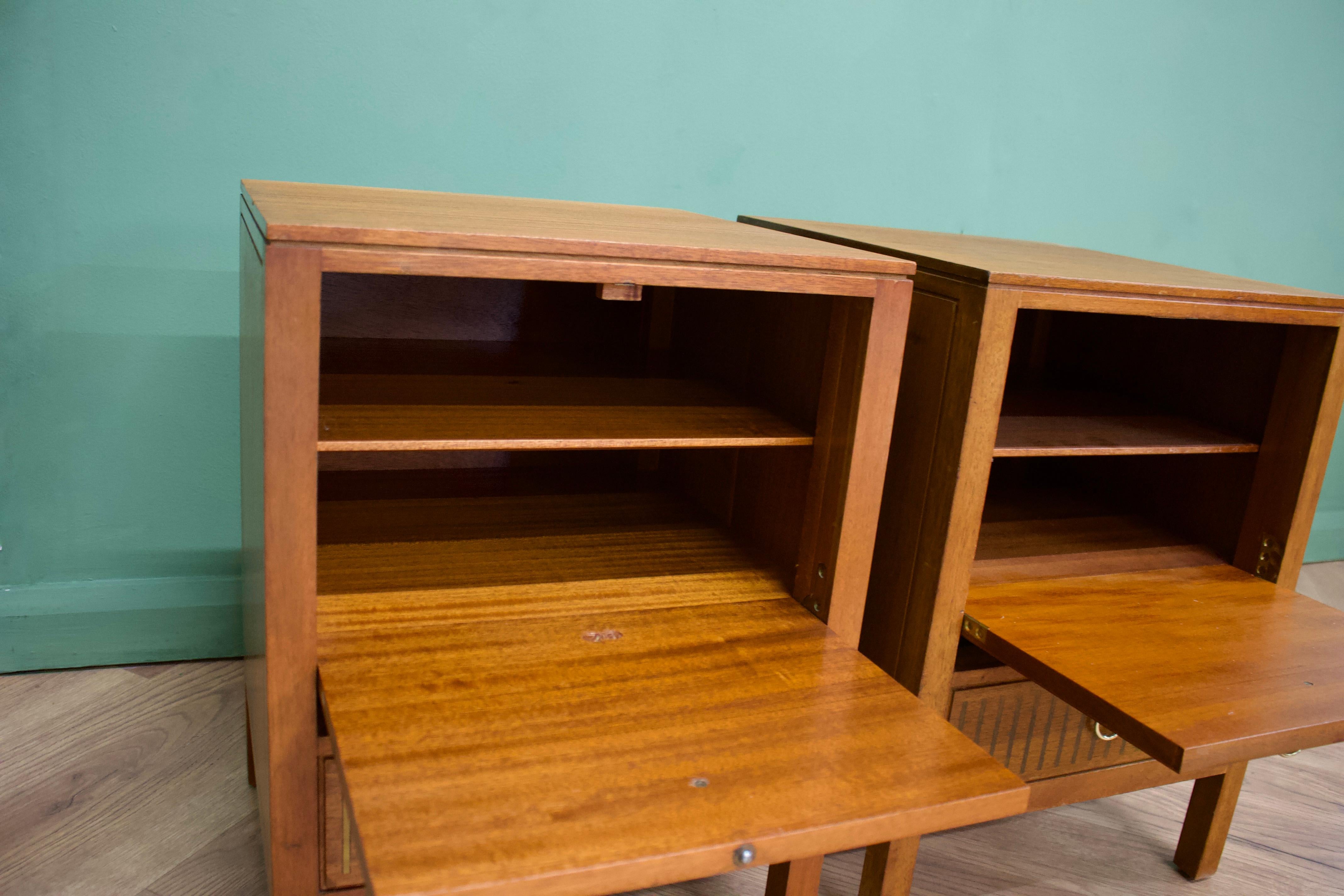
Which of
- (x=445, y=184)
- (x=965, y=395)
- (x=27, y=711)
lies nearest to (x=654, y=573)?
(x=965, y=395)

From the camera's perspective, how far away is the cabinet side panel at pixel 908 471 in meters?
1.33

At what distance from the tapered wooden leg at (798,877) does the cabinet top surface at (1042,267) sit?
0.81 m

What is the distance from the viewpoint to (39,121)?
162 cm

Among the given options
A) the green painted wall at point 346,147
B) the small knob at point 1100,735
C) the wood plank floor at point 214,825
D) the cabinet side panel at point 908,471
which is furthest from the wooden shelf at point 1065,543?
the green painted wall at point 346,147

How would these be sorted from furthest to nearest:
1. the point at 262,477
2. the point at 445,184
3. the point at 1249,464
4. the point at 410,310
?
1. the point at 445,184
2. the point at 410,310
3. the point at 1249,464
4. the point at 262,477

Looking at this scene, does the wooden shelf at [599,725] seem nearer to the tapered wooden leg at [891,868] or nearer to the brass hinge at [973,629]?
the brass hinge at [973,629]

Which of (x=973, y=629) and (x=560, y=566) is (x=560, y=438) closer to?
(x=560, y=566)

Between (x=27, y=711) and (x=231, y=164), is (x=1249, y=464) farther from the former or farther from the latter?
(x=27, y=711)

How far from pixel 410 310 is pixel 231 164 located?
413 millimetres

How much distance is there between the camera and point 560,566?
1.37m

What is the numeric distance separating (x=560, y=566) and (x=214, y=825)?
719 millimetres

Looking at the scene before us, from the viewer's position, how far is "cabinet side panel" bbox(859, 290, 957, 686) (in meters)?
1.33

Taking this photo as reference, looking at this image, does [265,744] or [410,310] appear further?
[410,310]


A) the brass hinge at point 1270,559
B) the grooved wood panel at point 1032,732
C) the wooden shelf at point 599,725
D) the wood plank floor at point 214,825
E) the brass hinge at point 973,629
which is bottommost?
the wood plank floor at point 214,825
